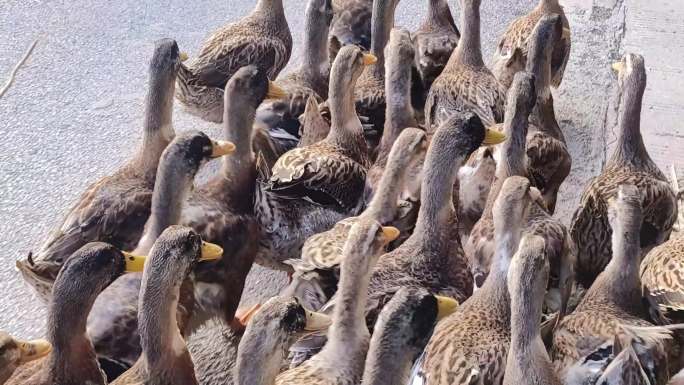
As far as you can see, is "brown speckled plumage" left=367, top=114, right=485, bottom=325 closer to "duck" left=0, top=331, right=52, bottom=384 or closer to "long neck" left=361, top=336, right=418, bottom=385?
"long neck" left=361, top=336, right=418, bottom=385

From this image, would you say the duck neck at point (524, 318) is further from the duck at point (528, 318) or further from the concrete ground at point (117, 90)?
the concrete ground at point (117, 90)

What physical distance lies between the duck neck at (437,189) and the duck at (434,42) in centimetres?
147

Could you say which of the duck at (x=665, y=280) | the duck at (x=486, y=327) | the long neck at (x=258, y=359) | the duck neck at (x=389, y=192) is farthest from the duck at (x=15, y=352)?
the duck at (x=665, y=280)

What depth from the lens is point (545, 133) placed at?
4.55 m

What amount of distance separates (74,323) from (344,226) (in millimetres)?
1201

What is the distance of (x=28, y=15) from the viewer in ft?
22.7

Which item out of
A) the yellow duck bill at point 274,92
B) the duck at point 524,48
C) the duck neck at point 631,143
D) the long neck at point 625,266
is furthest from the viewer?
the duck at point 524,48

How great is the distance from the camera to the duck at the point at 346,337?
3.02 metres

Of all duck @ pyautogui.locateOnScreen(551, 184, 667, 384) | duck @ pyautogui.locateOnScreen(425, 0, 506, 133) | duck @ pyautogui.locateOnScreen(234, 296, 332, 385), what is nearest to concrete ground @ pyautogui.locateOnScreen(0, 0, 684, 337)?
duck @ pyautogui.locateOnScreen(425, 0, 506, 133)

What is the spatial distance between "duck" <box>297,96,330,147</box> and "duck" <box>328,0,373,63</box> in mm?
1197

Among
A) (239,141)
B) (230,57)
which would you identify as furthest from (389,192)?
(230,57)

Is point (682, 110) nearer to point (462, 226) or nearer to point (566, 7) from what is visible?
point (566, 7)

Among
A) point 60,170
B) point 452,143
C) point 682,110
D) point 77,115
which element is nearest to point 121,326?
point 452,143

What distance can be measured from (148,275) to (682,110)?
401 centimetres
